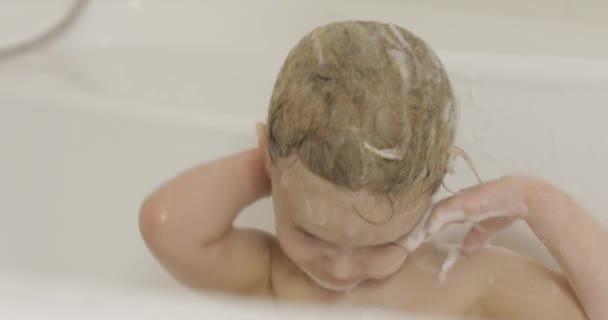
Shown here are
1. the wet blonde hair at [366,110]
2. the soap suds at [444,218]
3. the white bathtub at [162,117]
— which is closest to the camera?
the wet blonde hair at [366,110]

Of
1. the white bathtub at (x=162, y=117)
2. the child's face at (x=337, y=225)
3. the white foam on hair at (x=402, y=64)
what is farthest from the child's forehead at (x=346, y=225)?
the white bathtub at (x=162, y=117)

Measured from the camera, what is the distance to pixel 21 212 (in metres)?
1.15

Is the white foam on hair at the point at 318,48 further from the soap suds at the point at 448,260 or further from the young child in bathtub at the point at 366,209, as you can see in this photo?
the soap suds at the point at 448,260

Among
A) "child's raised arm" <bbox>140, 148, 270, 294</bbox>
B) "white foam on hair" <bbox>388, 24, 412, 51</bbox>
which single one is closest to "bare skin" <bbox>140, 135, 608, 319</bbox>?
"child's raised arm" <bbox>140, 148, 270, 294</bbox>

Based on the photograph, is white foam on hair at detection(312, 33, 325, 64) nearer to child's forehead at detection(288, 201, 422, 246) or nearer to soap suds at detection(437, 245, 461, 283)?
child's forehead at detection(288, 201, 422, 246)

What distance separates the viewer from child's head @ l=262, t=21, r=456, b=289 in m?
0.66

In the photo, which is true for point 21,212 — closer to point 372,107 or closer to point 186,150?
point 186,150

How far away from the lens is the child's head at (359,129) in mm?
664

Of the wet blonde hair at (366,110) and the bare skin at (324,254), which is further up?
the wet blonde hair at (366,110)

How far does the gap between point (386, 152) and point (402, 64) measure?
70mm

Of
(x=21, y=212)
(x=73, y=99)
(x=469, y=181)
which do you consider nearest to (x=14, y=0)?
(x=73, y=99)

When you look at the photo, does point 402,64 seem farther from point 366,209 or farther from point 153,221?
point 153,221

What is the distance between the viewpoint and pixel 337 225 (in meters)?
0.73

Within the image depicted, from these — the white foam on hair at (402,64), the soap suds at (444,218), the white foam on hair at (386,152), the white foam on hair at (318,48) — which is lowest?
the soap suds at (444,218)
